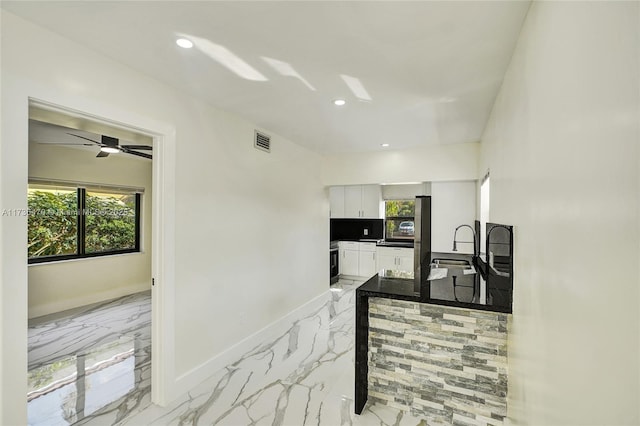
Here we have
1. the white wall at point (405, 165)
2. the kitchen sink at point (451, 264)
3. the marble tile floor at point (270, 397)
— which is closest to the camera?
the marble tile floor at point (270, 397)

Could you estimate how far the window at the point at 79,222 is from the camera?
4484mm

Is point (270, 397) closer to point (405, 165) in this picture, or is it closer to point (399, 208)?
point (405, 165)

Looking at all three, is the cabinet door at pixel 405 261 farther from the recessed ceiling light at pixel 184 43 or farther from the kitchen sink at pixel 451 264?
the recessed ceiling light at pixel 184 43

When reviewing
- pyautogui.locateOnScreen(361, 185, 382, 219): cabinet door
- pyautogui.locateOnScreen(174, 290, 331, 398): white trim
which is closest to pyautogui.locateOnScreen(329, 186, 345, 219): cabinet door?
pyautogui.locateOnScreen(361, 185, 382, 219): cabinet door

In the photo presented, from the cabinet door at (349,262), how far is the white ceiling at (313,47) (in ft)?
13.9

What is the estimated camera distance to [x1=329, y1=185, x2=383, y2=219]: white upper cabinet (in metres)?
6.62

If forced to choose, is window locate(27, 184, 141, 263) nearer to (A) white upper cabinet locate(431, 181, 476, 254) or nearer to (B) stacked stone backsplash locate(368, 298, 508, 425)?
(B) stacked stone backsplash locate(368, 298, 508, 425)

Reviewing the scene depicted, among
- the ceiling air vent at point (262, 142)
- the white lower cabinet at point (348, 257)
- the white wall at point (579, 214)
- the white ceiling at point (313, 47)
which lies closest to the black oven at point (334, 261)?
the white lower cabinet at point (348, 257)

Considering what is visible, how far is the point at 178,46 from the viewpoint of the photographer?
1805 mm

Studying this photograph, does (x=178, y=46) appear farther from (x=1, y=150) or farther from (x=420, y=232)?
(x=420, y=232)

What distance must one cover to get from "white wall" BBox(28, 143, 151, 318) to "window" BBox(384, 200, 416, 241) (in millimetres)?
4986

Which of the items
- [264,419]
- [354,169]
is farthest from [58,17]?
[354,169]

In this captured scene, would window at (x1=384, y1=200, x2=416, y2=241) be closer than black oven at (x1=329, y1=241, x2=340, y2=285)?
No

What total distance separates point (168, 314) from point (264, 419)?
1.05 m
